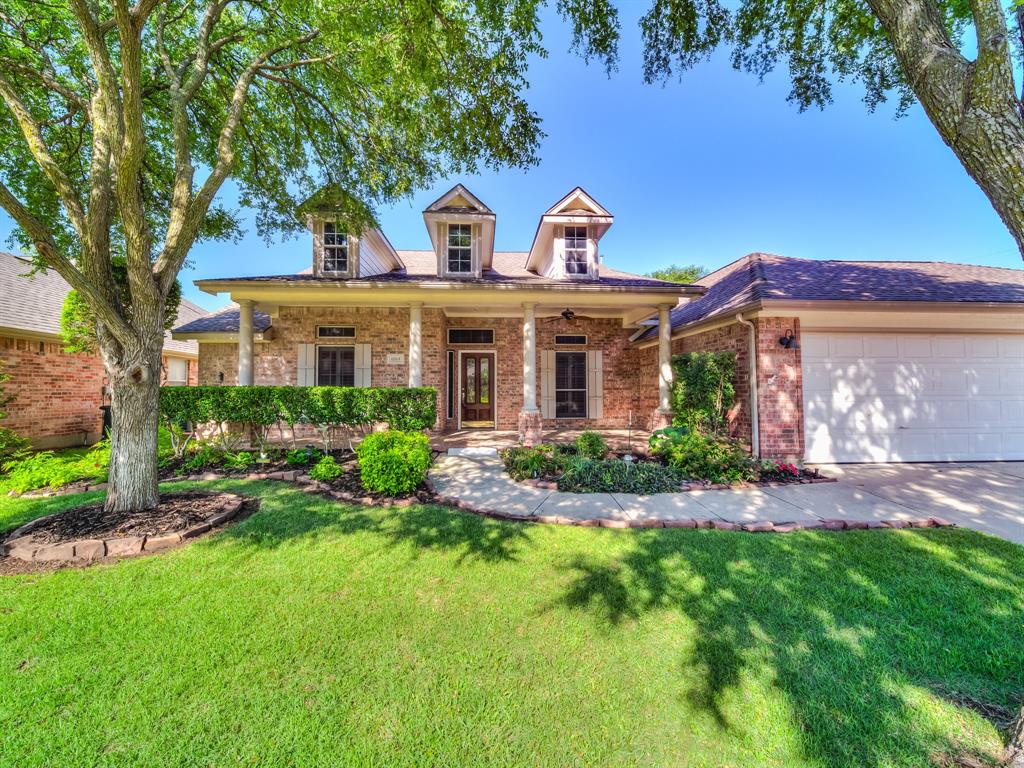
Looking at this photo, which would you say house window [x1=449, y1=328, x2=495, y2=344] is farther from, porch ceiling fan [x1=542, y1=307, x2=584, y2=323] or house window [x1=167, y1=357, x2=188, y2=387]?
house window [x1=167, y1=357, x2=188, y2=387]

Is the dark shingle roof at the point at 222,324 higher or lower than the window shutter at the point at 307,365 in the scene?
higher

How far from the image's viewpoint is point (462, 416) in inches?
421

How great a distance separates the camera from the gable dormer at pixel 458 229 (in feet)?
28.8

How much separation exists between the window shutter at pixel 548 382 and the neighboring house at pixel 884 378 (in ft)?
A: 16.3

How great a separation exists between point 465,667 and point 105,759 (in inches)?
59.5

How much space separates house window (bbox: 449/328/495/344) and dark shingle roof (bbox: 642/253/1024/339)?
14.8 ft

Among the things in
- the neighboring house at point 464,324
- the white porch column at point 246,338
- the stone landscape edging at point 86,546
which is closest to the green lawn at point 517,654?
the stone landscape edging at point 86,546

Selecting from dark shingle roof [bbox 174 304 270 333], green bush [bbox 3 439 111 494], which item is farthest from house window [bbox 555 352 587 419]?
green bush [bbox 3 439 111 494]

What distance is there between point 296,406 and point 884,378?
424 inches

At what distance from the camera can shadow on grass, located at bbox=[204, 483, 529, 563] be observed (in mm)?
3471

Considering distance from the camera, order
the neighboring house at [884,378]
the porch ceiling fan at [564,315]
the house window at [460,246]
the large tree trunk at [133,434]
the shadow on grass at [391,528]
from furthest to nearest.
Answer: the porch ceiling fan at [564,315], the house window at [460,246], the neighboring house at [884,378], the large tree trunk at [133,434], the shadow on grass at [391,528]

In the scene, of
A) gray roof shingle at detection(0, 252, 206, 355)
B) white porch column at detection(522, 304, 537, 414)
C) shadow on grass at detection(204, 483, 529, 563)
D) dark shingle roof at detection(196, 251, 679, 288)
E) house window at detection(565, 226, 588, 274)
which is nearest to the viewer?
shadow on grass at detection(204, 483, 529, 563)

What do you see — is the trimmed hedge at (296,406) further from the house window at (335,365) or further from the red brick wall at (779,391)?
the red brick wall at (779,391)

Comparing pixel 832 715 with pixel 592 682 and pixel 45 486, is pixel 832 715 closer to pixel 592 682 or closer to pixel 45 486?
pixel 592 682
